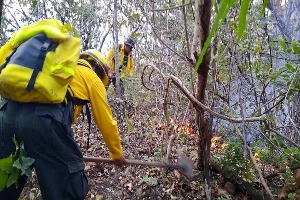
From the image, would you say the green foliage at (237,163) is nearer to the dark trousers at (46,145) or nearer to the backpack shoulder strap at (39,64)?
the dark trousers at (46,145)

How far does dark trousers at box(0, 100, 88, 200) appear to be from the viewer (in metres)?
2.32

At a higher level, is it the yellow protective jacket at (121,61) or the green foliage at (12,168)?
the yellow protective jacket at (121,61)

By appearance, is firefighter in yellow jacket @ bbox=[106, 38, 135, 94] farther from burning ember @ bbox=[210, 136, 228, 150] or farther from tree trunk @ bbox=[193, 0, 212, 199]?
tree trunk @ bbox=[193, 0, 212, 199]

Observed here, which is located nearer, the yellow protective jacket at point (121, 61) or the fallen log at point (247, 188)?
the fallen log at point (247, 188)

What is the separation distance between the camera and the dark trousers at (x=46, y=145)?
2.32 metres

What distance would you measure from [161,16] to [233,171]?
3.04 metres

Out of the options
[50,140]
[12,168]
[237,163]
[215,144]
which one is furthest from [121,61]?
[12,168]

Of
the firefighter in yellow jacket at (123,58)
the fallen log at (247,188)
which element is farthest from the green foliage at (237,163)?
the firefighter in yellow jacket at (123,58)

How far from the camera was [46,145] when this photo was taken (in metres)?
2.37

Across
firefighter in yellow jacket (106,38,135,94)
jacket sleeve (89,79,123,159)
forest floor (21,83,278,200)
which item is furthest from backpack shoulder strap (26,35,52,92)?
firefighter in yellow jacket (106,38,135,94)

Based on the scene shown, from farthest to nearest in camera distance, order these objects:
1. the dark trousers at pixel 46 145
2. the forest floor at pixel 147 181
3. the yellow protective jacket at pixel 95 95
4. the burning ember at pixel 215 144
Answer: the burning ember at pixel 215 144 → the forest floor at pixel 147 181 → the yellow protective jacket at pixel 95 95 → the dark trousers at pixel 46 145

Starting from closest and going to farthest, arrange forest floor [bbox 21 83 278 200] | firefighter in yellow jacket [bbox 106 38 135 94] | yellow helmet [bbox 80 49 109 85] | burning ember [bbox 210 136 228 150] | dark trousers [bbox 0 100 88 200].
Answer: dark trousers [bbox 0 100 88 200] → yellow helmet [bbox 80 49 109 85] → forest floor [bbox 21 83 278 200] → burning ember [bbox 210 136 228 150] → firefighter in yellow jacket [bbox 106 38 135 94]

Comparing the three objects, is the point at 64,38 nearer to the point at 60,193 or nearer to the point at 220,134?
the point at 60,193

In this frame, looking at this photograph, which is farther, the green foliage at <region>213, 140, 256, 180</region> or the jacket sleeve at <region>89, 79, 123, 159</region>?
the green foliage at <region>213, 140, 256, 180</region>
